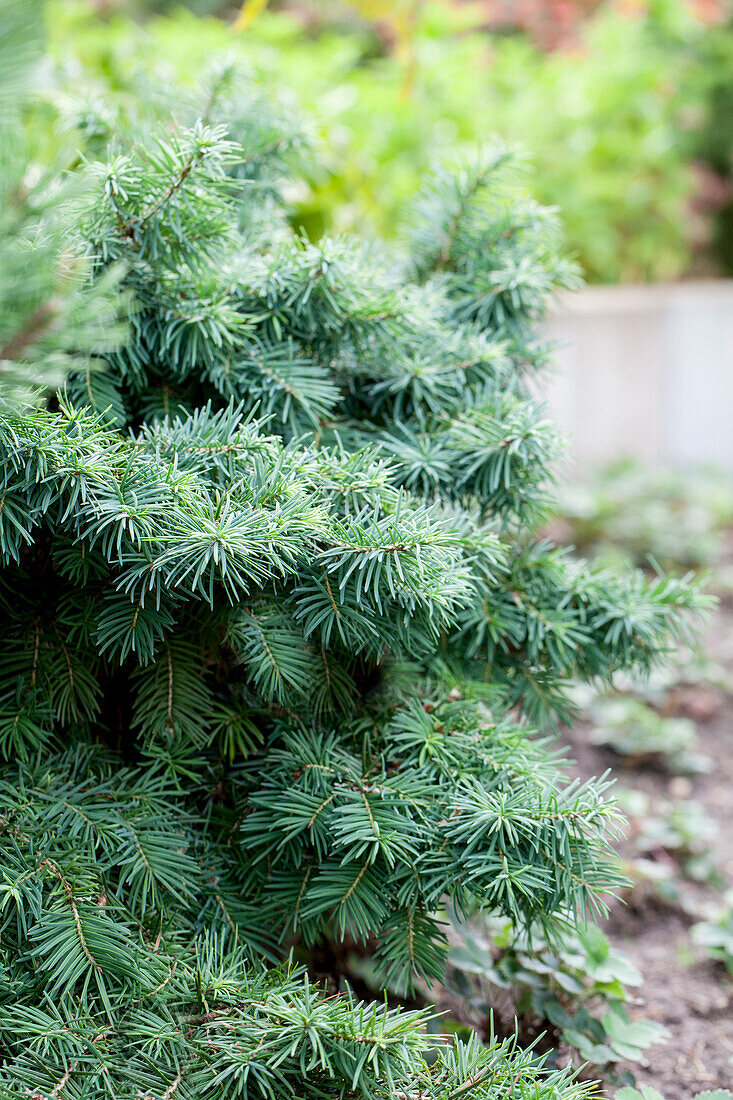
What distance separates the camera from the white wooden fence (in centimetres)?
447

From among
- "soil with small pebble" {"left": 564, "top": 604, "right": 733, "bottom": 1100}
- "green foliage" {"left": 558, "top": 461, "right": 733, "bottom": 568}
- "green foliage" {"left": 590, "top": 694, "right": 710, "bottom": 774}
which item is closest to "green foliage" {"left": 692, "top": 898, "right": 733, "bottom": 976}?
"soil with small pebble" {"left": 564, "top": 604, "right": 733, "bottom": 1100}

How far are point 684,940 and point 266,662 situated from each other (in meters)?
1.07

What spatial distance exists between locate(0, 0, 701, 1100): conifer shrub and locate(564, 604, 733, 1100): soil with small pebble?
33cm

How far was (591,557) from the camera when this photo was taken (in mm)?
2934

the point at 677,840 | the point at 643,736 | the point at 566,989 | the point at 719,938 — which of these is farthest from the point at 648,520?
the point at 566,989

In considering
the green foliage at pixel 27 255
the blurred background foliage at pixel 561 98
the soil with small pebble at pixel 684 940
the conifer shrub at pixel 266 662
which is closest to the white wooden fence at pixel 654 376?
the blurred background foliage at pixel 561 98

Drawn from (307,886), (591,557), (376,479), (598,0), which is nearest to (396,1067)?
(307,886)

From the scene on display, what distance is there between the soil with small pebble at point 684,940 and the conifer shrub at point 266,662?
334 mm

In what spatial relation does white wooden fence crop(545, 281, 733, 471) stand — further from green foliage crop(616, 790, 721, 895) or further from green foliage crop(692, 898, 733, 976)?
green foliage crop(692, 898, 733, 976)

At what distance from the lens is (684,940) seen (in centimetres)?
146

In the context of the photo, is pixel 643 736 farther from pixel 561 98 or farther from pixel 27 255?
pixel 561 98

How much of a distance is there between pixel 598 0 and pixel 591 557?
16.1 ft

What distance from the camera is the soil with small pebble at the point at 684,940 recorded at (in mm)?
1128

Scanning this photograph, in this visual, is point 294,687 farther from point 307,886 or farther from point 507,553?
point 507,553
